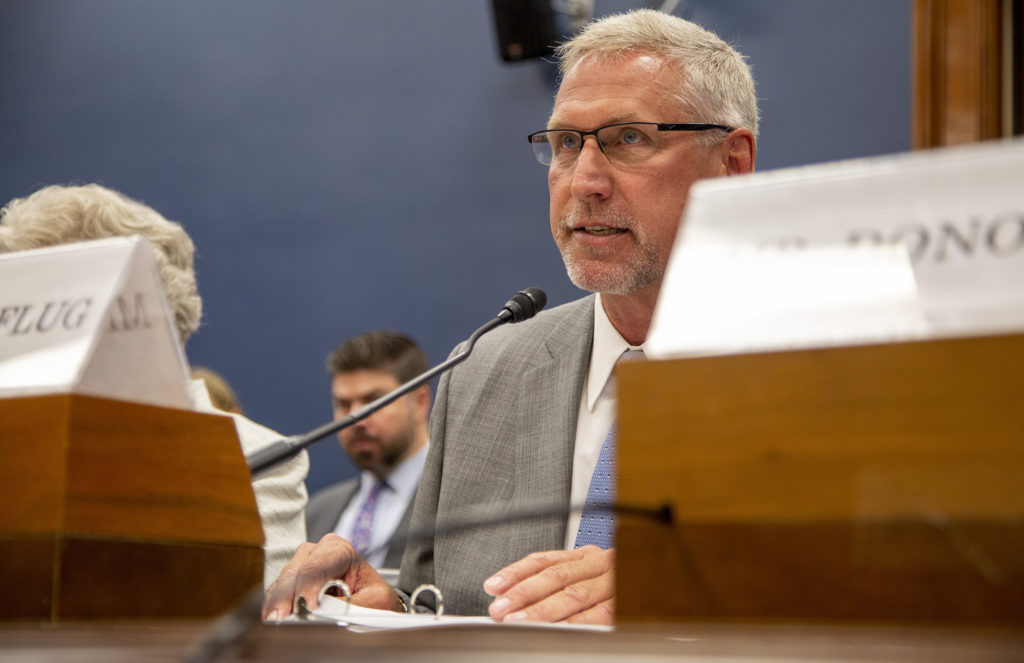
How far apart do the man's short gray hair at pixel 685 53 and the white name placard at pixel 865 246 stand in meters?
0.98

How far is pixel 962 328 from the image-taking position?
19.2 inches

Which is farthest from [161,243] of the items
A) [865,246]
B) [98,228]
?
[865,246]

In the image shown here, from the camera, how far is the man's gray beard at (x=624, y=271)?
1461 millimetres

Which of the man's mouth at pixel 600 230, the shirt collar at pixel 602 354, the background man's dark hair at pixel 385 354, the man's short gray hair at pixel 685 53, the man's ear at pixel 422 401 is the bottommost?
the man's ear at pixel 422 401

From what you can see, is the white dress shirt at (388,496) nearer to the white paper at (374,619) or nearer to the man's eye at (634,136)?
the man's eye at (634,136)

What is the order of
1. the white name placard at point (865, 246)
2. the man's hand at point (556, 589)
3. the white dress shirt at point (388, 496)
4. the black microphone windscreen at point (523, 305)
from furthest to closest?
the white dress shirt at point (388, 496), the black microphone windscreen at point (523, 305), the man's hand at point (556, 589), the white name placard at point (865, 246)

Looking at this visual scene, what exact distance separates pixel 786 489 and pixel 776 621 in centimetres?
6

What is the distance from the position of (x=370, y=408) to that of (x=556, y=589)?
0.79 feet

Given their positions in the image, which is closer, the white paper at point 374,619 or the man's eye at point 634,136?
the white paper at point 374,619

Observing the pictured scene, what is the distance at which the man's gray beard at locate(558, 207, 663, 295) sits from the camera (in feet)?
4.79

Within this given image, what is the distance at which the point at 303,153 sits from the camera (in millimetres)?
3699

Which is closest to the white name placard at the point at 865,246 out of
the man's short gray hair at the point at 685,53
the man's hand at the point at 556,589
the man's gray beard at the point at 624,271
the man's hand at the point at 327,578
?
the man's hand at the point at 556,589

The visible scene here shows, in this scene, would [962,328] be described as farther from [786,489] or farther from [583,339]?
[583,339]

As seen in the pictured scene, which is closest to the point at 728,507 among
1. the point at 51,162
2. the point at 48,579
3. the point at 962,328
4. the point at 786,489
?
the point at 786,489
